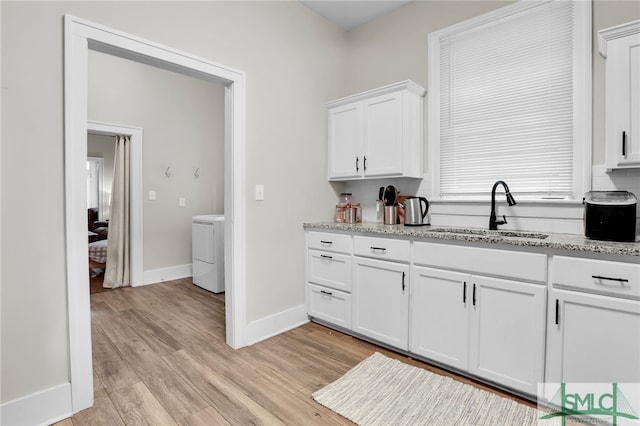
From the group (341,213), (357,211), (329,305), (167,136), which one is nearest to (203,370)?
(329,305)

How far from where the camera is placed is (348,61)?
134 inches

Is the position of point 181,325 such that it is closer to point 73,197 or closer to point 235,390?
point 235,390

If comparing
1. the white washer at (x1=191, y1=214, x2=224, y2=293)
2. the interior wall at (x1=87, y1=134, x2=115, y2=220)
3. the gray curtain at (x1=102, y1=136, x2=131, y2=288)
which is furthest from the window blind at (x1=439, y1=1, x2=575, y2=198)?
the interior wall at (x1=87, y1=134, x2=115, y2=220)

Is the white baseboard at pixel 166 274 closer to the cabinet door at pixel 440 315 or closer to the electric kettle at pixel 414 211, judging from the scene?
the electric kettle at pixel 414 211

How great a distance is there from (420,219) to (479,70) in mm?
1259

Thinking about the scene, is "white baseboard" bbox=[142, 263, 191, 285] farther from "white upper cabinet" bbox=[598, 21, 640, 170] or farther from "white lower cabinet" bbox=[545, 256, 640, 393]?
"white upper cabinet" bbox=[598, 21, 640, 170]

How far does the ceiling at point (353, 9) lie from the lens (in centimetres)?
291

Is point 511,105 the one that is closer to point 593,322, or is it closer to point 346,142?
point 346,142

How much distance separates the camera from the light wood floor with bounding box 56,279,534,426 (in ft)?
5.61

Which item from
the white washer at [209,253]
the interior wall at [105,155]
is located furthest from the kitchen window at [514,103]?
the interior wall at [105,155]

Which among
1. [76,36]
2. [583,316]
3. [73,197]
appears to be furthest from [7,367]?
[583,316]

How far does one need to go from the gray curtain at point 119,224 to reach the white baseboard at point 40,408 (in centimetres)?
266

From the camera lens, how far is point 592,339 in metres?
1.58

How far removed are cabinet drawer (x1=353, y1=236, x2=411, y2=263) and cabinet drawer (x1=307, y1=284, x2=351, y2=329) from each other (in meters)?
0.41
